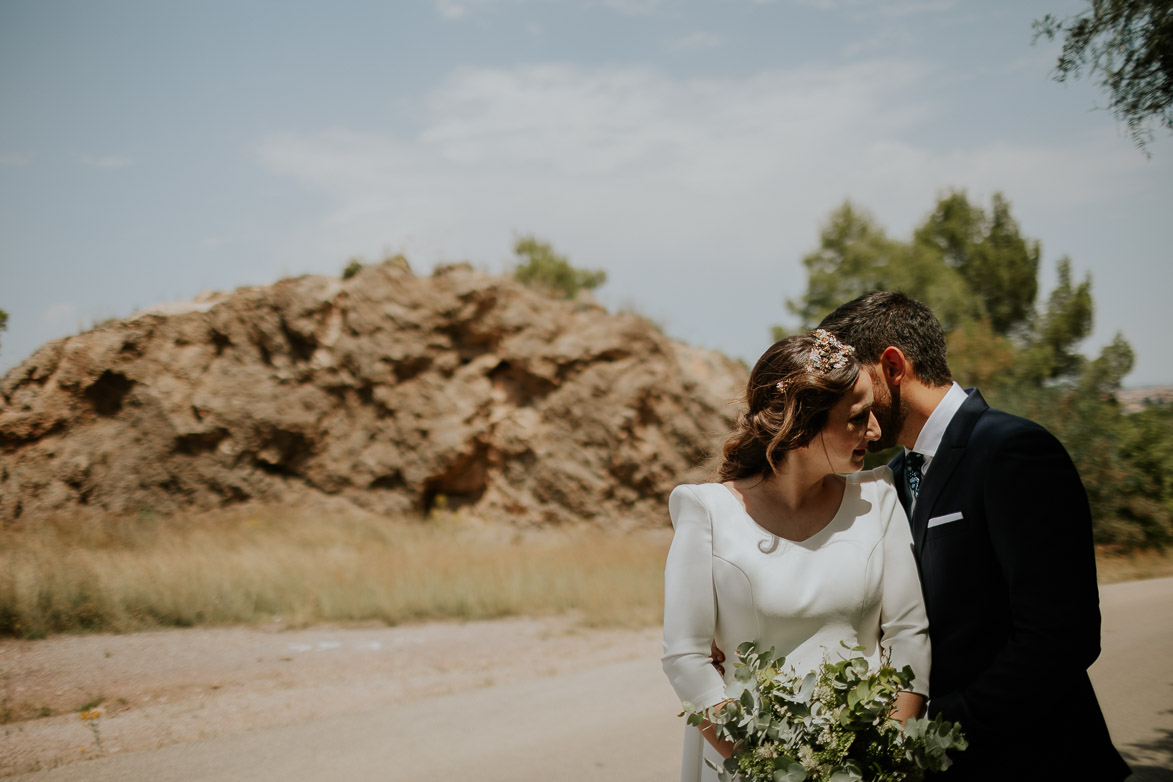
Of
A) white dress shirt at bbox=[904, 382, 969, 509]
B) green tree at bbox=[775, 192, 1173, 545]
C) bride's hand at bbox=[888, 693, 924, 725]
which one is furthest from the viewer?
green tree at bbox=[775, 192, 1173, 545]

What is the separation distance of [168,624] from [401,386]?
837 cm

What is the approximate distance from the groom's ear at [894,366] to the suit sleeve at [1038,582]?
1.51 feet

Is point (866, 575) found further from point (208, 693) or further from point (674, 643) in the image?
point (208, 693)

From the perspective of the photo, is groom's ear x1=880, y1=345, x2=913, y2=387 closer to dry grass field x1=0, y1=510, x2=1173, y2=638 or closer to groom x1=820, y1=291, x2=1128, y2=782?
groom x1=820, y1=291, x2=1128, y2=782

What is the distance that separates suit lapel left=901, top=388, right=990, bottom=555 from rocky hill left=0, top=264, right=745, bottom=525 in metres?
12.5

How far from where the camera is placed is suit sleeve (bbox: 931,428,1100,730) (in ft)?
6.57

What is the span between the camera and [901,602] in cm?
233

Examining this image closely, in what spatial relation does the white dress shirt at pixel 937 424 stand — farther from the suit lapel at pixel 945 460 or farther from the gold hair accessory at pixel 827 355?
the gold hair accessory at pixel 827 355

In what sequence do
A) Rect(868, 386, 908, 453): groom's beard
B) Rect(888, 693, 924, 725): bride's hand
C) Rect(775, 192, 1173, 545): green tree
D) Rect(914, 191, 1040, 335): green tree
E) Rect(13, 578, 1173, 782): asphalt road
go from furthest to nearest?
Rect(914, 191, 1040, 335): green tree → Rect(775, 192, 1173, 545): green tree → Rect(13, 578, 1173, 782): asphalt road → Rect(868, 386, 908, 453): groom's beard → Rect(888, 693, 924, 725): bride's hand

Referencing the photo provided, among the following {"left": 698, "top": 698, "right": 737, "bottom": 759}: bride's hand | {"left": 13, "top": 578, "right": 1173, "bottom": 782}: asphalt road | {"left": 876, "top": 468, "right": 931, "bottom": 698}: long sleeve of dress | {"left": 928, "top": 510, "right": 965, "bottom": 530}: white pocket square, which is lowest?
{"left": 13, "top": 578, "right": 1173, "bottom": 782}: asphalt road

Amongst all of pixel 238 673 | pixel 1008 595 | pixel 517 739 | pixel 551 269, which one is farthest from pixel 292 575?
pixel 551 269

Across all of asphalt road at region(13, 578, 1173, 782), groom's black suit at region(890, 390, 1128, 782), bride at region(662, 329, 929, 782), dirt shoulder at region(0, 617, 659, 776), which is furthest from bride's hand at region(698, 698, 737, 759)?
dirt shoulder at region(0, 617, 659, 776)

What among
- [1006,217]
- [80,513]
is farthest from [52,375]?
[1006,217]

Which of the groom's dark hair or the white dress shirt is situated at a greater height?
the groom's dark hair
